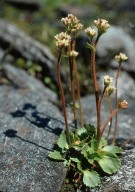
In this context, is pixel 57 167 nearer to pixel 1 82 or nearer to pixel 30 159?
pixel 30 159

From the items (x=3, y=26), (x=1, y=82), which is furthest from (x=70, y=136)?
(x=3, y=26)

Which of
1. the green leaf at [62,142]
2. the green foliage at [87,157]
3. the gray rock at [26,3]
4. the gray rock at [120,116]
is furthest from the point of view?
the gray rock at [26,3]

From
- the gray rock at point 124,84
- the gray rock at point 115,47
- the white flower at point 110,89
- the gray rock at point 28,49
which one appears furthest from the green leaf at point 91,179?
the gray rock at point 115,47

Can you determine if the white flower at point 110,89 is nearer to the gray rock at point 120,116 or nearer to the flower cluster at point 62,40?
the flower cluster at point 62,40

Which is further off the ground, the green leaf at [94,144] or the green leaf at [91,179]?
the green leaf at [94,144]

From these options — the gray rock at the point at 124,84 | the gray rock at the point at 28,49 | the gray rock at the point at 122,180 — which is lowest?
the gray rock at the point at 122,180

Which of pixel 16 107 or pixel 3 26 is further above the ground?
pixel 3 26
